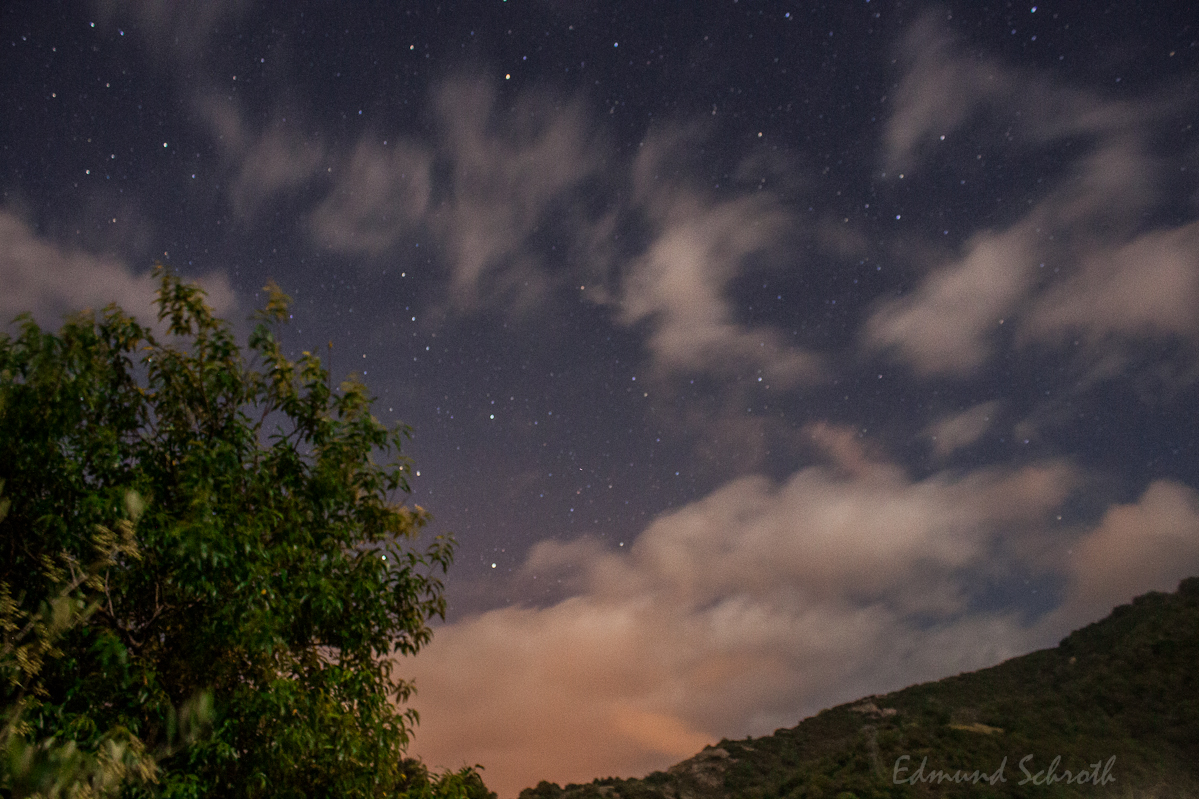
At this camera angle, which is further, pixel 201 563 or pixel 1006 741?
pixel 1006 741

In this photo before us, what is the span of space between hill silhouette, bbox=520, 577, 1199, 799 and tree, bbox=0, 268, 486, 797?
23942mm

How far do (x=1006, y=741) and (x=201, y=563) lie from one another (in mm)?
35418

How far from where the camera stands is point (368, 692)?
7.93m

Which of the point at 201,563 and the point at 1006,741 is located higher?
the point at 201,563

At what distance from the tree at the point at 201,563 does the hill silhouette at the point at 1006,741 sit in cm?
2394

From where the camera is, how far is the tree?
21.5 feet

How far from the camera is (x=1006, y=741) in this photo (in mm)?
30844

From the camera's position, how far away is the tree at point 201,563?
21.5 feet

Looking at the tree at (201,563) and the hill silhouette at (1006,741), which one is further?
the hill silhouette at (1006,741)

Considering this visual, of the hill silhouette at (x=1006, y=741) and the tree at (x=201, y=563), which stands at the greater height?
the tree at (x=201, y=563)

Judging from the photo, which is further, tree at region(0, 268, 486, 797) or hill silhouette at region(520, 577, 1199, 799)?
hill silhouette at region(520, 577, 1199, 799)

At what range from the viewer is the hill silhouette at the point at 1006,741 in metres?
27.9

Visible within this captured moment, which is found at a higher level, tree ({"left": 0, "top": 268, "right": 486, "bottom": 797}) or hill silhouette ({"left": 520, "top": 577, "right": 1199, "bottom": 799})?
tree ({"left": 0, "top": 268, "right": 486, "bottom": 797})

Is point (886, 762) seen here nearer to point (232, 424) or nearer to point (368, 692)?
point (368, 692)
